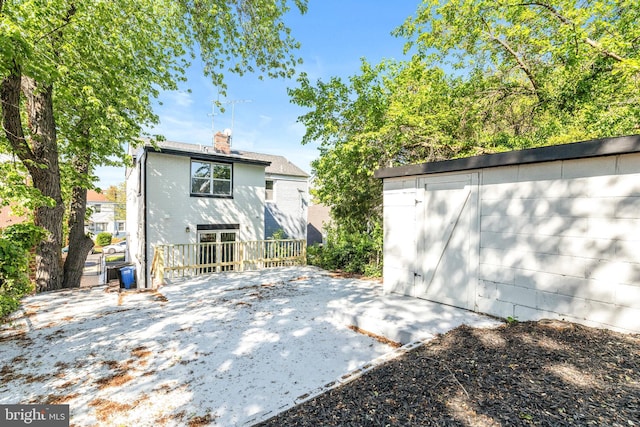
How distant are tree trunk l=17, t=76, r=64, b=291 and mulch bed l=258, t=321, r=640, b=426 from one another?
26.3ft

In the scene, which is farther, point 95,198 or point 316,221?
point 95,198

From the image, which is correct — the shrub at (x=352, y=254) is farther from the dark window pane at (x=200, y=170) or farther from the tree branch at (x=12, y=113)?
the tree branch at (x=12, y=113)

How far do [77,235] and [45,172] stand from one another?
2.85m

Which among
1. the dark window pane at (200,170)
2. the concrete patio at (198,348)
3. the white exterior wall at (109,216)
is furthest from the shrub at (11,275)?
the white exterior wall at (109,216)

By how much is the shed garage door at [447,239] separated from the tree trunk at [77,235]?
978cm

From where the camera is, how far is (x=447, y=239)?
15.1 ft

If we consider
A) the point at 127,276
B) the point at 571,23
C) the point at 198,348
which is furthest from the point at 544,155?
the point at 127,276

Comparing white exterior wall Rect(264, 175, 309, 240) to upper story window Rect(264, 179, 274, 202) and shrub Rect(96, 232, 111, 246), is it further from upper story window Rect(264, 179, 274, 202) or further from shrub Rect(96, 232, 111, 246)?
shrub Rect(96, 232, 111, 246)

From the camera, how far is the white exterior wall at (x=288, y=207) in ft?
51.5

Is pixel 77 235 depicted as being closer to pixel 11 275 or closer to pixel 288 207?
pixel 11 275

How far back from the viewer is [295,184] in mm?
16688

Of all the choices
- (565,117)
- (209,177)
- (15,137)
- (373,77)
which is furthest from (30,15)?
(565,117)

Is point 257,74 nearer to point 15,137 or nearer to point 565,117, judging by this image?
point 15,137

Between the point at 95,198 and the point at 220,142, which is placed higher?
the point at 220,142
